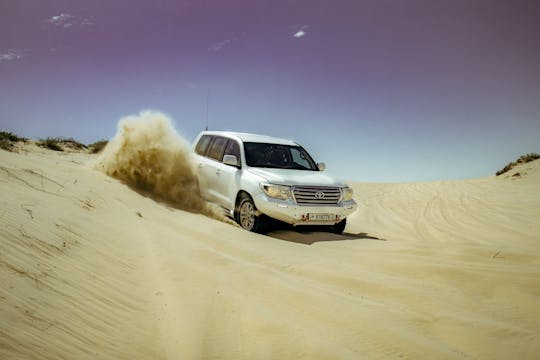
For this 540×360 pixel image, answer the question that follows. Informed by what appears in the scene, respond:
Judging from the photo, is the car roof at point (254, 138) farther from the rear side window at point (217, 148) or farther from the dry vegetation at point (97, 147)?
the dry vegetation at point (97, 147)

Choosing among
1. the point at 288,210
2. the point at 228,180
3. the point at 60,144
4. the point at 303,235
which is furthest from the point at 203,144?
the point at 60,144

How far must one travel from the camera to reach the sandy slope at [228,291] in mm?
2562

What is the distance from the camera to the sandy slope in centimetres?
256

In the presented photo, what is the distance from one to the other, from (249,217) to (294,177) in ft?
3.70

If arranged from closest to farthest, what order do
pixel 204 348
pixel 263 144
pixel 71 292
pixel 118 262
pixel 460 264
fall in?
pixel 204 348, pixel 71 292, pixel 118 262, pixel 460 264, pixel 263 144

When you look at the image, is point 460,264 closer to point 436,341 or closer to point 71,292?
point 436,341

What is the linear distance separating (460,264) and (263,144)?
4478 mm

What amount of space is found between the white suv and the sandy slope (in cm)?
54

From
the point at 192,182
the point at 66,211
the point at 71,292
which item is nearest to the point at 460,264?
the point at 71,292

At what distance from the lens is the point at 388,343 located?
2.72 meters

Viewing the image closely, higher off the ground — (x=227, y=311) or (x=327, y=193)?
(x=327, y=193)

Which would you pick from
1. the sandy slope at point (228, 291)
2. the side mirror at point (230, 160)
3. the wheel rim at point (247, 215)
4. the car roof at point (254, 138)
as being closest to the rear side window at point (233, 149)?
the car roof at point (254, 138)

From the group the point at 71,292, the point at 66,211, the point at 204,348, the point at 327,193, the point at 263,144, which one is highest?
the point at 263,144

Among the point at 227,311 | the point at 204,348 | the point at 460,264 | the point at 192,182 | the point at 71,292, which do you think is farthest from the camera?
the point at 192,182
